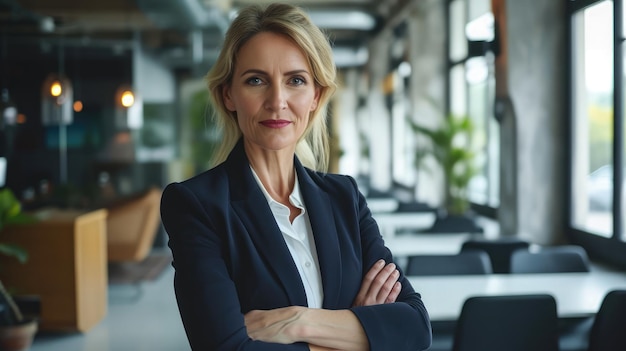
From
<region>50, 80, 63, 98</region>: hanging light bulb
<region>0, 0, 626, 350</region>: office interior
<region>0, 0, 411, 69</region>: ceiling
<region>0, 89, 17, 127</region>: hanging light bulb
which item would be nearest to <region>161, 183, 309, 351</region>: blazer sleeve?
<region>0, 0, 626, 350</region>: office interior

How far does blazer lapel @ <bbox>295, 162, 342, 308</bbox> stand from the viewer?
165cm

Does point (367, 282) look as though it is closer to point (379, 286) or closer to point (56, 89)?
point (379, 286)

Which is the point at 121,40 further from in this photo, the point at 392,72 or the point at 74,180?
the point at 392,72

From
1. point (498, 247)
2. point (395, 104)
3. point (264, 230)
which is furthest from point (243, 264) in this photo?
point (395, 104)

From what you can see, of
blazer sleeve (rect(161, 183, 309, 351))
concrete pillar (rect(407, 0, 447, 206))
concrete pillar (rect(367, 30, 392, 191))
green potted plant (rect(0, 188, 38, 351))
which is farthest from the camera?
concrete pillar (rect(367, 30, 392, 191))

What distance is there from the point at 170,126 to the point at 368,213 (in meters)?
10.8

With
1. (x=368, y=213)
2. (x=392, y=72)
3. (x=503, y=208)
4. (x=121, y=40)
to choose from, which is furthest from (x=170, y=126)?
(x=368, y=213)

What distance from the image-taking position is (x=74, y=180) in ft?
37.9

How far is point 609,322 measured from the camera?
3.19m

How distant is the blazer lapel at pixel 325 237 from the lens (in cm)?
165

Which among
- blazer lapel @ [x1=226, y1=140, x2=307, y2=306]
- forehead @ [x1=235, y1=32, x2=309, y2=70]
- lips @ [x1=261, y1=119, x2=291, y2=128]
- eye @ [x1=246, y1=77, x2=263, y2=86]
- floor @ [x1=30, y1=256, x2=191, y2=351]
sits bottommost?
floor @ [x1=30, y1=256, x2=191, y2=351]

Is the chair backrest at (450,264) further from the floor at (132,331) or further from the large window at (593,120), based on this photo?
the floor at (132,331)

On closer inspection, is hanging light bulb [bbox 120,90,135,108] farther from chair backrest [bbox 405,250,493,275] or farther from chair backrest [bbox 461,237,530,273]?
chair backrest [bbox 405,250,493,275]

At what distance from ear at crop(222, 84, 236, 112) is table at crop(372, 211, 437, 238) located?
525cm
